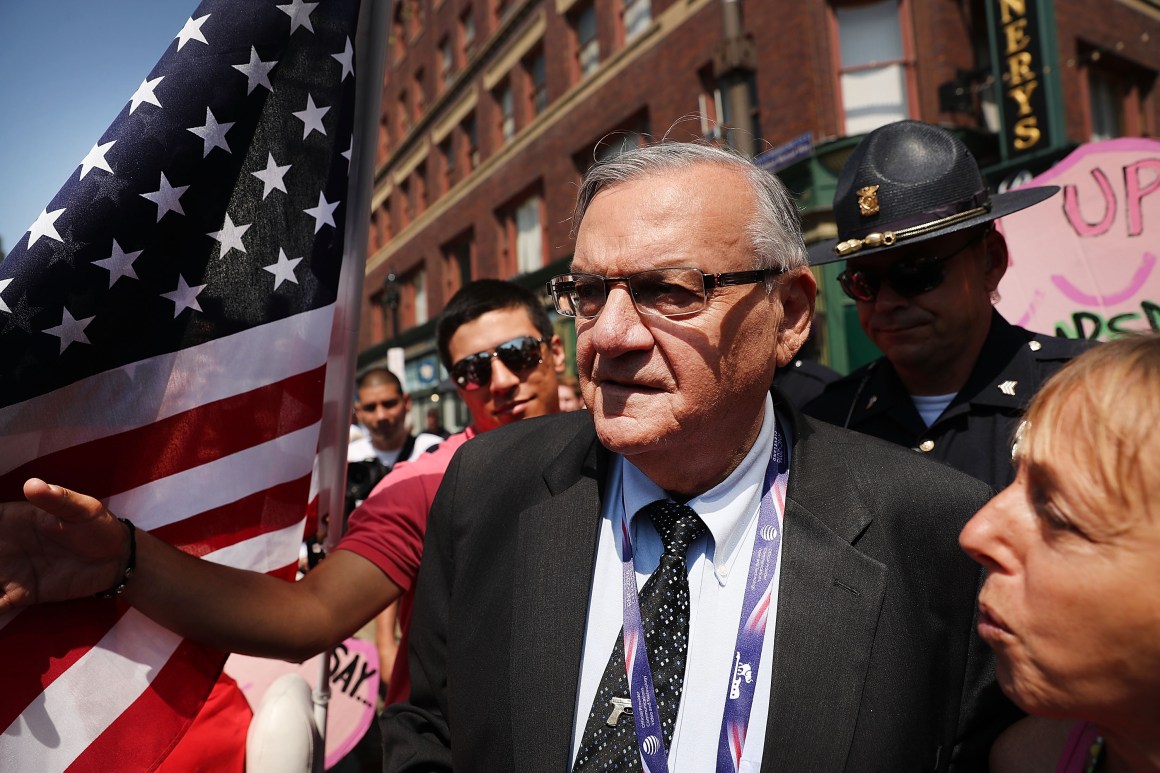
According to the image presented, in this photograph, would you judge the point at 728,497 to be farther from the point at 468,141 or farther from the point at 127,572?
the point at 468,141

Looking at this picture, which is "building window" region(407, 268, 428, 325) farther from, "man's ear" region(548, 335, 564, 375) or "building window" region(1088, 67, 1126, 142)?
"man's ear" region(548, 335, 564, 375)

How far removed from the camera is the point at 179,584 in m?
1.63

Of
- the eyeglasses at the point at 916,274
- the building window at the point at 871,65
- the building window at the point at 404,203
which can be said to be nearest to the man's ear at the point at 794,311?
the eyeglasses at the point at 916,274

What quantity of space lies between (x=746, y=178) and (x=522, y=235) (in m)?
18.8

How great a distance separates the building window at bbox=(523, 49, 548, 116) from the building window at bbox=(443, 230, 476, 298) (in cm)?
443

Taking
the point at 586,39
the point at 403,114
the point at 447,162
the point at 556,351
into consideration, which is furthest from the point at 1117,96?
the point at 403,114

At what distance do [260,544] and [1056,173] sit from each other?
10.6 ft

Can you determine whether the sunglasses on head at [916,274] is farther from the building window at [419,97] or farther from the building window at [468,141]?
the building window at [419,97]

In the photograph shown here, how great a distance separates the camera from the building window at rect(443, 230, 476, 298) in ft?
76.0

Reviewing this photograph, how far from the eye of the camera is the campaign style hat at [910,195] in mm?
2301

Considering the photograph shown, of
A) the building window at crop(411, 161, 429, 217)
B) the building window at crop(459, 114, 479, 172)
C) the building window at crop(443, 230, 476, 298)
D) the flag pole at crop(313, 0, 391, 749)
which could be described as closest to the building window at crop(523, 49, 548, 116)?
the building window at crop(459, 114, 479, 172)

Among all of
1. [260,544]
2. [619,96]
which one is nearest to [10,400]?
[260,544]

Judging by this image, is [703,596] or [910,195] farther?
[910,195]

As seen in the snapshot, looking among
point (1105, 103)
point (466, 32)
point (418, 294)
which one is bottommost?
point (1105, 103)
